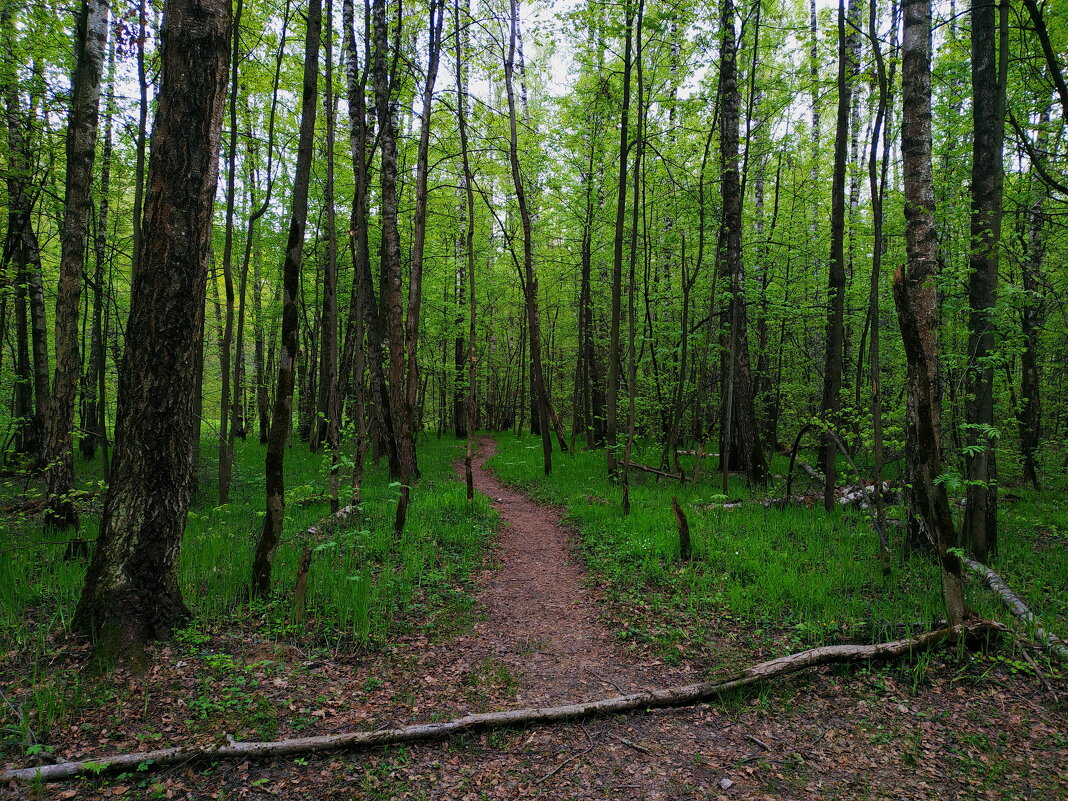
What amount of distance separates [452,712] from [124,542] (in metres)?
2.95

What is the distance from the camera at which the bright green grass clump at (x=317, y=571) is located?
15.1ft

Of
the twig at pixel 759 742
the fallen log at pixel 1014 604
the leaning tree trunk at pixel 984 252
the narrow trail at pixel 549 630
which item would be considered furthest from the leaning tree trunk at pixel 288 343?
the leaning tree trunk at pixel 984 252

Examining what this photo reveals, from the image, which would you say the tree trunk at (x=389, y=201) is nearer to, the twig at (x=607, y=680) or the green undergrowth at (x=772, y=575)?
the green undergrowth at (x=772, y=575)

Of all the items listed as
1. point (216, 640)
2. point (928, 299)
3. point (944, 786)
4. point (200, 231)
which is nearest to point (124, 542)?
point (216, 640)

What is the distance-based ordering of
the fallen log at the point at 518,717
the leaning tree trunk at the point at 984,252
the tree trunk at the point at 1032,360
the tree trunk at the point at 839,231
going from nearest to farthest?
the fallen log at the point at 518,717 → the leaning tree trunk at the point at 984,252 → the tree trunk at the point at 839,231 → the tree trunk at the point at 1032,360

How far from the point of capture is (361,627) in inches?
185

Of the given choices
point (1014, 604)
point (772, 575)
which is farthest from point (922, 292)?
point (772, 575)

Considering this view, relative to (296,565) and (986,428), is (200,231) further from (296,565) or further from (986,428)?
(986,428)

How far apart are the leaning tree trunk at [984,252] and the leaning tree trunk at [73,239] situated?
35.6 feet

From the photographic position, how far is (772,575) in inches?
226

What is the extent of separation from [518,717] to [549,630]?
1.86m

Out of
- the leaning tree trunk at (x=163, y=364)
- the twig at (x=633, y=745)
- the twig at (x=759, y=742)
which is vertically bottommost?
the twig at (x=633, y=745)

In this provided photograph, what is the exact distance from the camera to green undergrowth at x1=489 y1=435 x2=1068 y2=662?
478cm

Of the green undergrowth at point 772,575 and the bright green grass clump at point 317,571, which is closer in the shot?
the bright green grass clump at point 317,571
